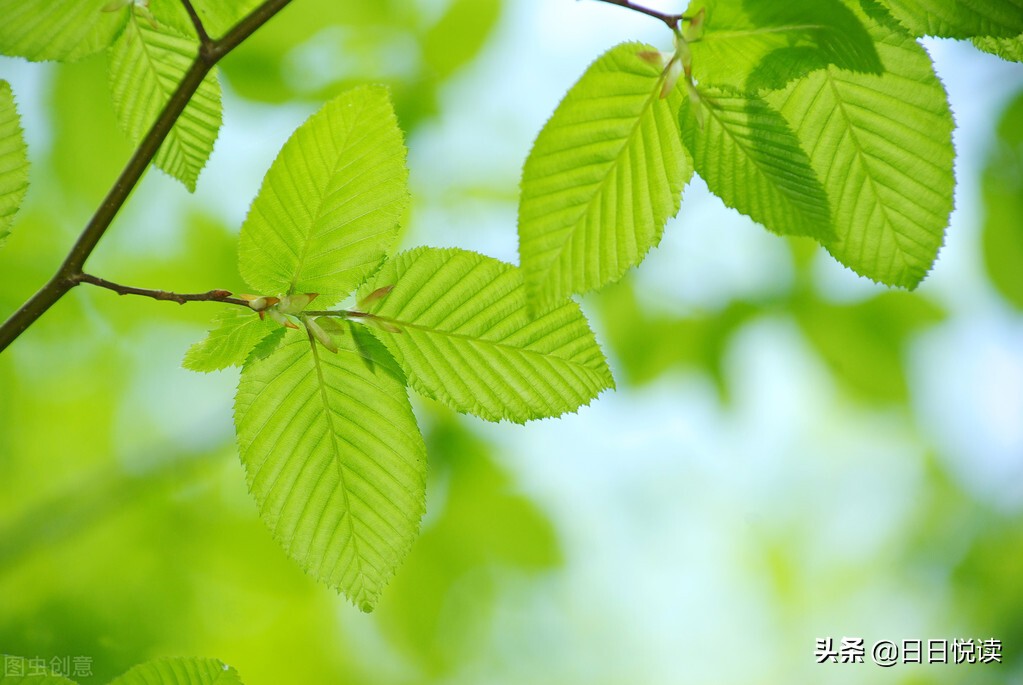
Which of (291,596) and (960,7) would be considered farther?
(291,596)

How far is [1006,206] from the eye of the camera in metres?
1.95

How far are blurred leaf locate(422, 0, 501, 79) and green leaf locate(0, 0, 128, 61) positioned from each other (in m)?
1.64

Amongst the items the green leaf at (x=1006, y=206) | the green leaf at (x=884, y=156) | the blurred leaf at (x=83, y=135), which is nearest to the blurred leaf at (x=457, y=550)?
the blurred leaf at (x=83, y=135)

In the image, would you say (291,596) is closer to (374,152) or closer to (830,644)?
(830,644)

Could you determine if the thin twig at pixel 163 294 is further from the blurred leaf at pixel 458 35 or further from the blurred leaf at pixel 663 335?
the blurred leaf at pixel 458 35

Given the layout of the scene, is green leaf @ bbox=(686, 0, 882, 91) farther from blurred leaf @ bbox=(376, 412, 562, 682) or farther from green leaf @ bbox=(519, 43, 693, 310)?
blurred leaf @ bbox=(376, 412, 562, 682)

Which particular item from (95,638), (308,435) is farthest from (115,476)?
(308,435)

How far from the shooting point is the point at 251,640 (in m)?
1.80

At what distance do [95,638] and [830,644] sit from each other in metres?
1.79

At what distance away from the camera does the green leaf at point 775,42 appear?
11.8 inches

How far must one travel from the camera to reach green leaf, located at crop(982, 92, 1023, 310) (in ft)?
6.27

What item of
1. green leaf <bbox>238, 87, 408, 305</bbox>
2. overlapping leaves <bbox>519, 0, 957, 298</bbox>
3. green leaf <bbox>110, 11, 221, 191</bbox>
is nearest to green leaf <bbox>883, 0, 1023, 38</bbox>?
overlapping leaves <bbox>519, 0, 957, 298</bbox>

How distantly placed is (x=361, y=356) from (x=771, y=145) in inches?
8.5

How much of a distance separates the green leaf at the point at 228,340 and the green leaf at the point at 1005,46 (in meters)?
0.39
